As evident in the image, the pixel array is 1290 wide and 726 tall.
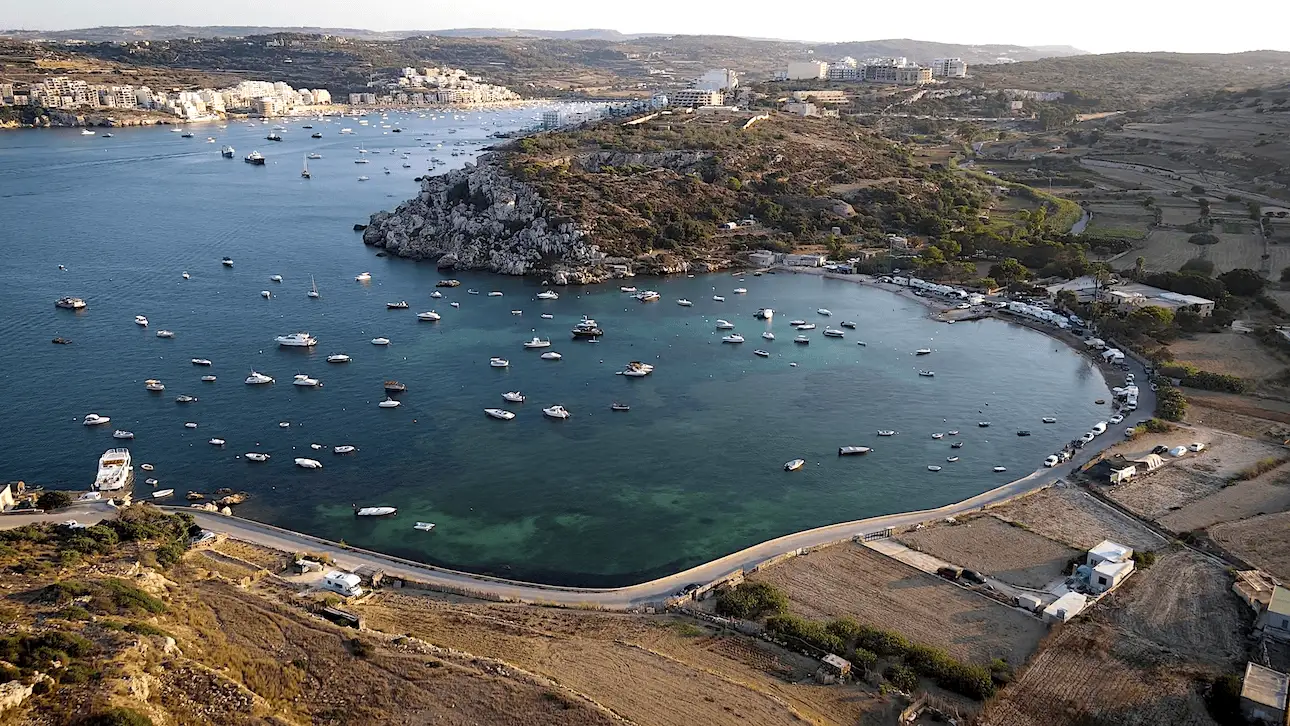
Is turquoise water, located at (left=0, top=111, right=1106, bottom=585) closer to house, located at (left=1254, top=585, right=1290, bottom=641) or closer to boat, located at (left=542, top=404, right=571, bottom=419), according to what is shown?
boat, located at (left=542, top=404, right=571, bottom=419)

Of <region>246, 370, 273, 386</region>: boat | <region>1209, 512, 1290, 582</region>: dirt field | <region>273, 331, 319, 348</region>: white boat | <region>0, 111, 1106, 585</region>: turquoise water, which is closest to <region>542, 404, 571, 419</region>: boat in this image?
<region>0, 111, 1106, 585</region>: turquoise water

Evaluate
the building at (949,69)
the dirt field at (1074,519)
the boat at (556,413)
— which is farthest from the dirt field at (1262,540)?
the building at (949,69)

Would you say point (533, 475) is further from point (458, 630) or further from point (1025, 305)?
point (1025, 305)

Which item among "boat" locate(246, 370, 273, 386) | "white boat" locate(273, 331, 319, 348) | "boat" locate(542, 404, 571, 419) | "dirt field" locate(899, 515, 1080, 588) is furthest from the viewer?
"white boat" locate(273, 331, 319, 348)

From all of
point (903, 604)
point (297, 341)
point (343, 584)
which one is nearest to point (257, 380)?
point (297, 341)

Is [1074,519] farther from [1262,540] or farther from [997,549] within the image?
[1262,540]

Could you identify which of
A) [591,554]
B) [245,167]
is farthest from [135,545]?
[245,167]
